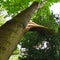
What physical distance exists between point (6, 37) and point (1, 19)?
7.66m

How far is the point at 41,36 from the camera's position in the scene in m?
15.0

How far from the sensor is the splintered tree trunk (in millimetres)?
7550

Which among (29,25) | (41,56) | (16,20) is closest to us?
(16,20)

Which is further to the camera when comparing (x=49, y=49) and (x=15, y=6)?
(x=49, y=49)

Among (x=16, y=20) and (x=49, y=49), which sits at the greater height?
(x=16, y=20)

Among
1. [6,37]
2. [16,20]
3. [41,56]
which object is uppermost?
[16,20]

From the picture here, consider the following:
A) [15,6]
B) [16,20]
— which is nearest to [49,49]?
[15,6]

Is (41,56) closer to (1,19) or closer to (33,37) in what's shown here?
(33,37)

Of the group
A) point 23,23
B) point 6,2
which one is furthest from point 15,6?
point 23,23

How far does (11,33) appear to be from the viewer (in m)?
7.84

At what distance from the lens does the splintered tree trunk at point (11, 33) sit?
755cm

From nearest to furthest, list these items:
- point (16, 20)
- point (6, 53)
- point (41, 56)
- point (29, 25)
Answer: point (6, 53), point (16, 20), point (29, 25), point (41, 56)

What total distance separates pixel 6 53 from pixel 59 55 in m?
7.49

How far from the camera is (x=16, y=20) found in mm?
8219
